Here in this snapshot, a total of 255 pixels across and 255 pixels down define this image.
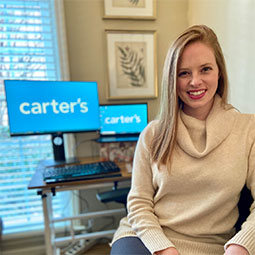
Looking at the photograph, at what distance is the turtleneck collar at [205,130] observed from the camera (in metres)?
0.81

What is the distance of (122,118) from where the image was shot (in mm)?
1563

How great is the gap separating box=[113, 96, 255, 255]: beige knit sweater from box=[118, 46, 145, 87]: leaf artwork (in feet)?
2.96

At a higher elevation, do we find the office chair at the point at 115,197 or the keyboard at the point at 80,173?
the keyboard at the point at 80,173

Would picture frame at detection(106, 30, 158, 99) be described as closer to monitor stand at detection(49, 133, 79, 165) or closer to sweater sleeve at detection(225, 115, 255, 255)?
monitor stand at detection(49, 133, 79, 165)

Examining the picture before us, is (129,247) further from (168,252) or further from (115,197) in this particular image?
(115,197)

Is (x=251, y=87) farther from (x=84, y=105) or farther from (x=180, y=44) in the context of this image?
(x=84, y=105)

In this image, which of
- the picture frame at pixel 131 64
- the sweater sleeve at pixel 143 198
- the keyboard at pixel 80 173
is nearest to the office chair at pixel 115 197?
the keyboard at pixel 80 173

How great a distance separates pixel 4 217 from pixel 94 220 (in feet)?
2.49

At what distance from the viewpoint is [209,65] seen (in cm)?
83

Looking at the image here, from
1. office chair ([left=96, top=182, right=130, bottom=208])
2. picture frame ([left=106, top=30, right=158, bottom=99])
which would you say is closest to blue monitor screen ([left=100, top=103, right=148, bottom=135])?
picture frame ([left=106, top=30, right=158, bottom=99])

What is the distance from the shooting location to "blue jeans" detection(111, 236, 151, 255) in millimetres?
812

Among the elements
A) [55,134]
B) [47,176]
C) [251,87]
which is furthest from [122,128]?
[251,87]

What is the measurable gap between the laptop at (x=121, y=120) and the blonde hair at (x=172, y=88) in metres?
0.65

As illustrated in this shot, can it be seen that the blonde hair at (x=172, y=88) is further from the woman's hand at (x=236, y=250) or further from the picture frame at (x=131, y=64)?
the picture frame at (x=131, y=64)
